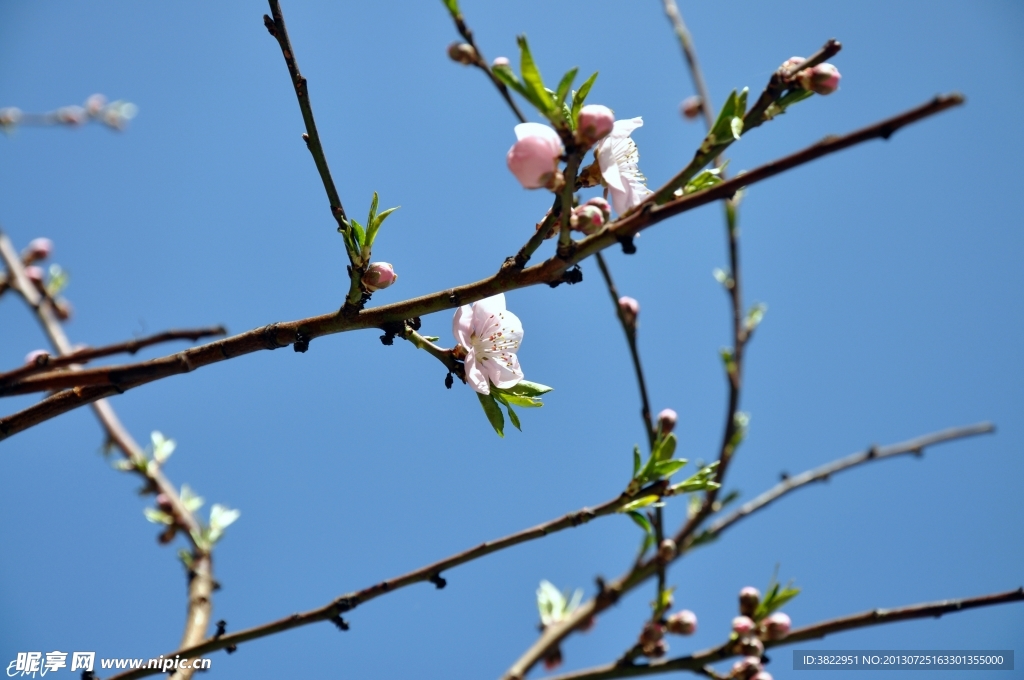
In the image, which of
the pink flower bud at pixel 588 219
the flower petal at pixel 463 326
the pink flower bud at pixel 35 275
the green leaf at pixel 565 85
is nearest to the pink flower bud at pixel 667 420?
the flower petal at pixel 463 326

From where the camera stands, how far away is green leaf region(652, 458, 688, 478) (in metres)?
1.96

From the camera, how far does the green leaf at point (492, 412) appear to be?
5.43 feet

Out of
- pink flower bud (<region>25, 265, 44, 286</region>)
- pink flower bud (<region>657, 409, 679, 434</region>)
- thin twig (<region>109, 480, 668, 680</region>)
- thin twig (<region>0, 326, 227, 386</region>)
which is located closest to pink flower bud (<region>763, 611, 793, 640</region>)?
pink flower bud (<region>657, 409, 679, 434</region>)

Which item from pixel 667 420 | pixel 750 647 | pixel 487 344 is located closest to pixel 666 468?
pixel 667 420

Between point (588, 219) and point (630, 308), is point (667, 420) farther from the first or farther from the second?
point (588, 219)

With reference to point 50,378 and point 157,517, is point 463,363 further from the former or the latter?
point 157,517

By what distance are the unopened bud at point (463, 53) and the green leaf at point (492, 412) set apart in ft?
2.64

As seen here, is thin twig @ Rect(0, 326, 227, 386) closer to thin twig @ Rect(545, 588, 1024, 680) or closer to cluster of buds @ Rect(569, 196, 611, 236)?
cluster of buds @ Rect(569, 196, 611, 236)

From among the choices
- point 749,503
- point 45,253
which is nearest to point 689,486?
point 749,503

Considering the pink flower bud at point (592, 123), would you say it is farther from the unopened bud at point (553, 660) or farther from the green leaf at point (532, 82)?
the unopened bud at point (553, 660)

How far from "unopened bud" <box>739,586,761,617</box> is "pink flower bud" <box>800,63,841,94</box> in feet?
6.00

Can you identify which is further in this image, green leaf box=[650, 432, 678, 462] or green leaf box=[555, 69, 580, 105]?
green leaf box=[650, 432, 678, 462]

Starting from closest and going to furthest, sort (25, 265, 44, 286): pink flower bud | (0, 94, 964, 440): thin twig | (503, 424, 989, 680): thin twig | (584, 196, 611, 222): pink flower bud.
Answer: (0, 94, 964, 440): thin twig → (584, 196, 611, 222): pink flower bud → (503, 424, 989, 680): thin twig → (25, 265, 44, 286): pink flower bud

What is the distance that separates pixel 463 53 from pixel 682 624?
85.7 inches
